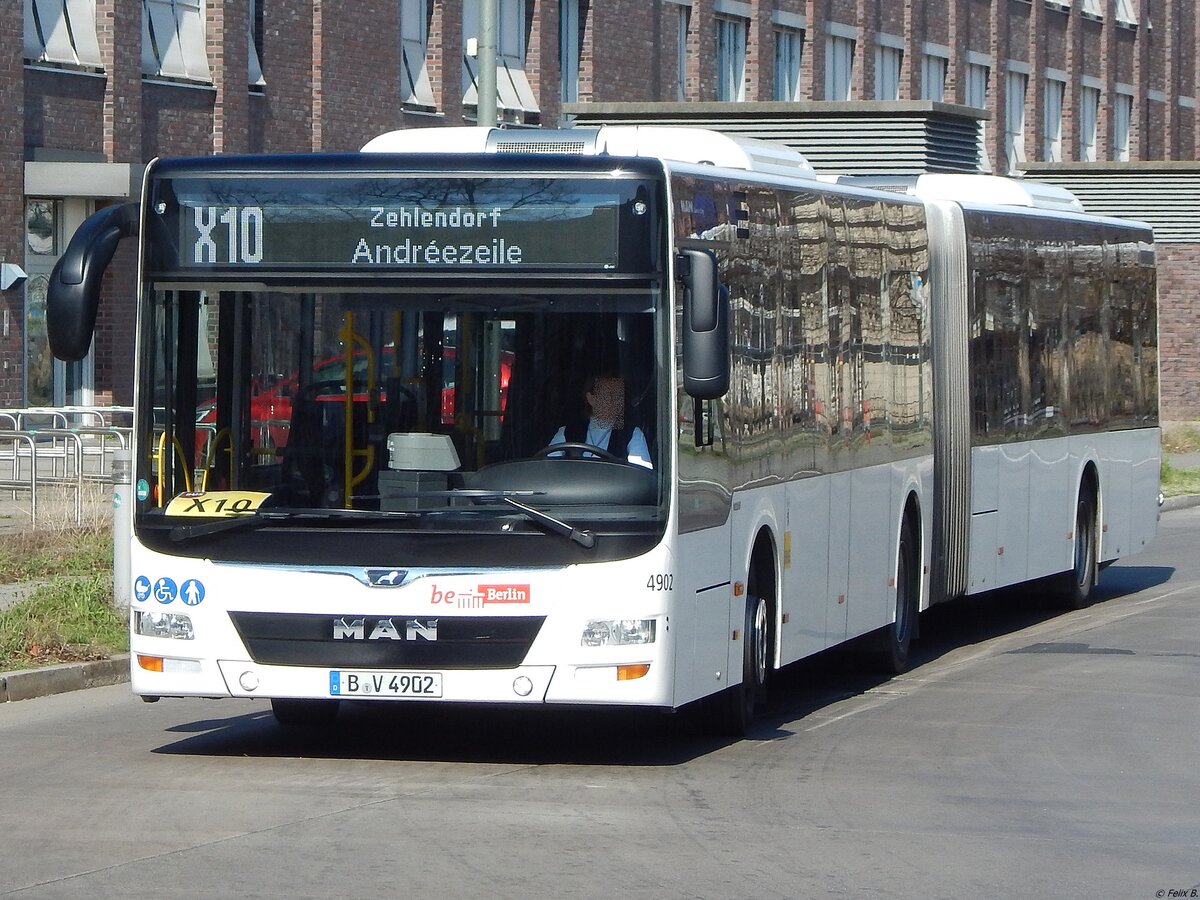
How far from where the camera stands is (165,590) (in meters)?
9.87

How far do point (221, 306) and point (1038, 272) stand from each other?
Result: 339 inches

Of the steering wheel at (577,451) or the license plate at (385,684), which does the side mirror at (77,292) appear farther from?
the steering wheel at (577,451)

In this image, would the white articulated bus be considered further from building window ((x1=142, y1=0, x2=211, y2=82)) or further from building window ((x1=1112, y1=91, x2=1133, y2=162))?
building window ((x1=1112, y1=91, x2=1133, y2=162))

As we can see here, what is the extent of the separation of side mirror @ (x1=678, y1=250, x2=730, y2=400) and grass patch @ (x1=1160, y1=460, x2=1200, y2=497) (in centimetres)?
2252

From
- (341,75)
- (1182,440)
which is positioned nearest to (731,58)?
(1182,440)

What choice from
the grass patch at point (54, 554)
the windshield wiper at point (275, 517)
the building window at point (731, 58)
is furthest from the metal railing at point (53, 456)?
the building window at point (731, 58)

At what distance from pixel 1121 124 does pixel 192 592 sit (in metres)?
53.5

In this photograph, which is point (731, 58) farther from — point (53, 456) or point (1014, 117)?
point (53, 456)

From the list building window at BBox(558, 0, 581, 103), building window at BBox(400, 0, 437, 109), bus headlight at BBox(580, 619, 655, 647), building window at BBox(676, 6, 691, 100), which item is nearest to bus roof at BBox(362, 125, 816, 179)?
bus headlight at BBox(580, 619, 655, 647)

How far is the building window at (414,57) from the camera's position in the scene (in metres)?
34.8

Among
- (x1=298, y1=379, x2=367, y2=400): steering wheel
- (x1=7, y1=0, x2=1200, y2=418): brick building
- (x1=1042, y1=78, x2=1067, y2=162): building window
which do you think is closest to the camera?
(x1=298, y1=379, x2=367, y2=400): steering wheel

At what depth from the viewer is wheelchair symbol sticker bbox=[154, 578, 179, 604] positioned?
9.84 metres

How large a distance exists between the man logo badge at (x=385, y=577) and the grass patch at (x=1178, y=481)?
22800mm

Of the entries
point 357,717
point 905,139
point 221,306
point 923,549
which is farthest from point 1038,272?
point 905,139
